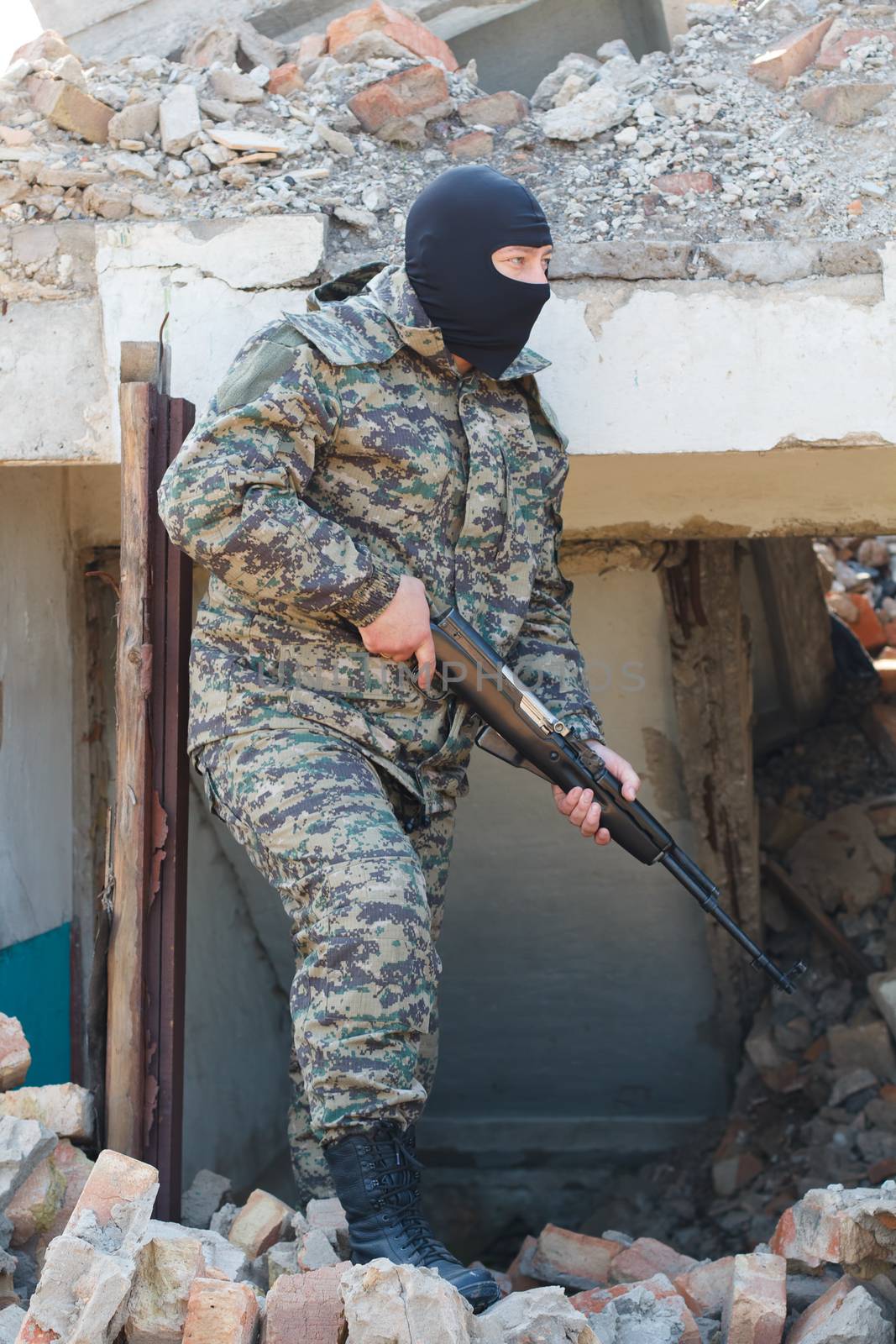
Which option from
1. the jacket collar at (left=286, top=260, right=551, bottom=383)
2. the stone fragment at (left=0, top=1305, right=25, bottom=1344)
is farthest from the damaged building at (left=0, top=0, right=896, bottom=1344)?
the jacket collar at (left=286, top=260, right=551, bottom=383)

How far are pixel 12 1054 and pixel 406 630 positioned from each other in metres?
1.04

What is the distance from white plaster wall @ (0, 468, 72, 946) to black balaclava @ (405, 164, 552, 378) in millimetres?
1280

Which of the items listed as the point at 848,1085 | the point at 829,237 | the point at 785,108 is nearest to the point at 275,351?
the point at 829,237

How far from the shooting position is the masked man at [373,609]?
6.52 ft

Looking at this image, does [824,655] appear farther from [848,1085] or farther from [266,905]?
[266,905]

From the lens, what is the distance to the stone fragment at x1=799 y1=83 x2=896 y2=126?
295 cm

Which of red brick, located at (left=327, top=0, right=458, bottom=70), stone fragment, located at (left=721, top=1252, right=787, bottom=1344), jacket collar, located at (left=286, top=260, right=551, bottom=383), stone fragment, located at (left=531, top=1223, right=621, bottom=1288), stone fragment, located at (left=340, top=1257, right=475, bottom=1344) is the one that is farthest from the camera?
red brick, located at (left=327, top=0, right=458, bottom=70)

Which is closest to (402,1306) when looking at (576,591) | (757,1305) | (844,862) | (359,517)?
(757,1305)

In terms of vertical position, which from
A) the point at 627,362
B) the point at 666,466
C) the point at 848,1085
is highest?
the point at 627,362

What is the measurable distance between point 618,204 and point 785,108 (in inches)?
19.3

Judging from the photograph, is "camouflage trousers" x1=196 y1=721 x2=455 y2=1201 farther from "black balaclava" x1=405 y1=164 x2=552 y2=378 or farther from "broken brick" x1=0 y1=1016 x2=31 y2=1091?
"black balaclava" x1=405 y1=164 x2=552 y2=378

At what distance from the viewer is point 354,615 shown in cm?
219

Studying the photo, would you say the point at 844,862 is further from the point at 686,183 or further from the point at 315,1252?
the point at 315,1252

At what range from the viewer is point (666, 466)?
347cm
